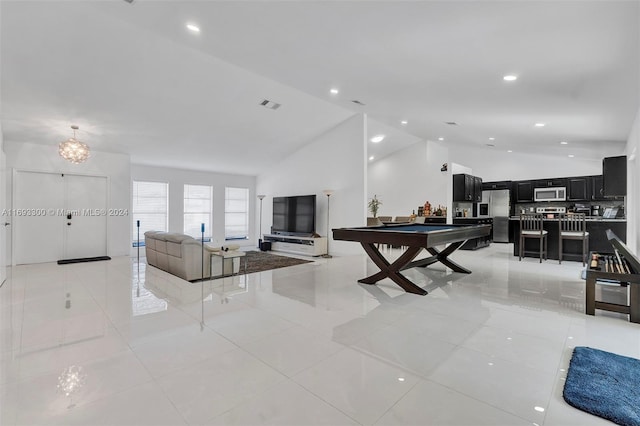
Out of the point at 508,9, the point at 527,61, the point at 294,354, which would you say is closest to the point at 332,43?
the point at 508,9

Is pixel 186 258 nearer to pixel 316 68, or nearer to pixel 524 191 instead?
pixel 316 68

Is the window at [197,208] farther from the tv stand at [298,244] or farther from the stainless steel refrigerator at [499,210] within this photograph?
the stainless steel refrigerator at [499,210]

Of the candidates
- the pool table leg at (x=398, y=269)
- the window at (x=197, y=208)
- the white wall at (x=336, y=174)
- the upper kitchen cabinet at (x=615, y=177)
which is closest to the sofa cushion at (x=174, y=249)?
the pool table leg at (x=398, y=269)

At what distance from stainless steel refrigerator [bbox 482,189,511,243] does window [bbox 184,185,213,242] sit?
349 inches

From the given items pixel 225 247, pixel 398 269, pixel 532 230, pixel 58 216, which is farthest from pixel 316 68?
pixel 58 216

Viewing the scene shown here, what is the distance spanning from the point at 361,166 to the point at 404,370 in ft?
18.7

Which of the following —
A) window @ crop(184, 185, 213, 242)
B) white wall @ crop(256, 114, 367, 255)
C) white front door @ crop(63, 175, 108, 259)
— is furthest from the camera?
window @ crop(184, 185, 213, 242)

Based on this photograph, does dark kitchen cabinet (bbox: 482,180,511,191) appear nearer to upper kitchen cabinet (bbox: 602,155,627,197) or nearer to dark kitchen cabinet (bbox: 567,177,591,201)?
dark kitchen cabinet (bbox: 567,177,591,201)

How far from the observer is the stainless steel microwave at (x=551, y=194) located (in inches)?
333

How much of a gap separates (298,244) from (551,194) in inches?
285

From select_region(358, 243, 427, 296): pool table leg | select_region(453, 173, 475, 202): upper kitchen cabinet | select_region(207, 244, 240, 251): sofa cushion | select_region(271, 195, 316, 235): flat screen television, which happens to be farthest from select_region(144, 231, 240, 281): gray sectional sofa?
select_region(453, 173, 475, 202): upper kitchen cabinet

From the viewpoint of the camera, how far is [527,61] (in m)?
2.90

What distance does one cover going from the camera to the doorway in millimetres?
6434

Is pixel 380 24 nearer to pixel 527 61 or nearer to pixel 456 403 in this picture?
pixel 527 61
